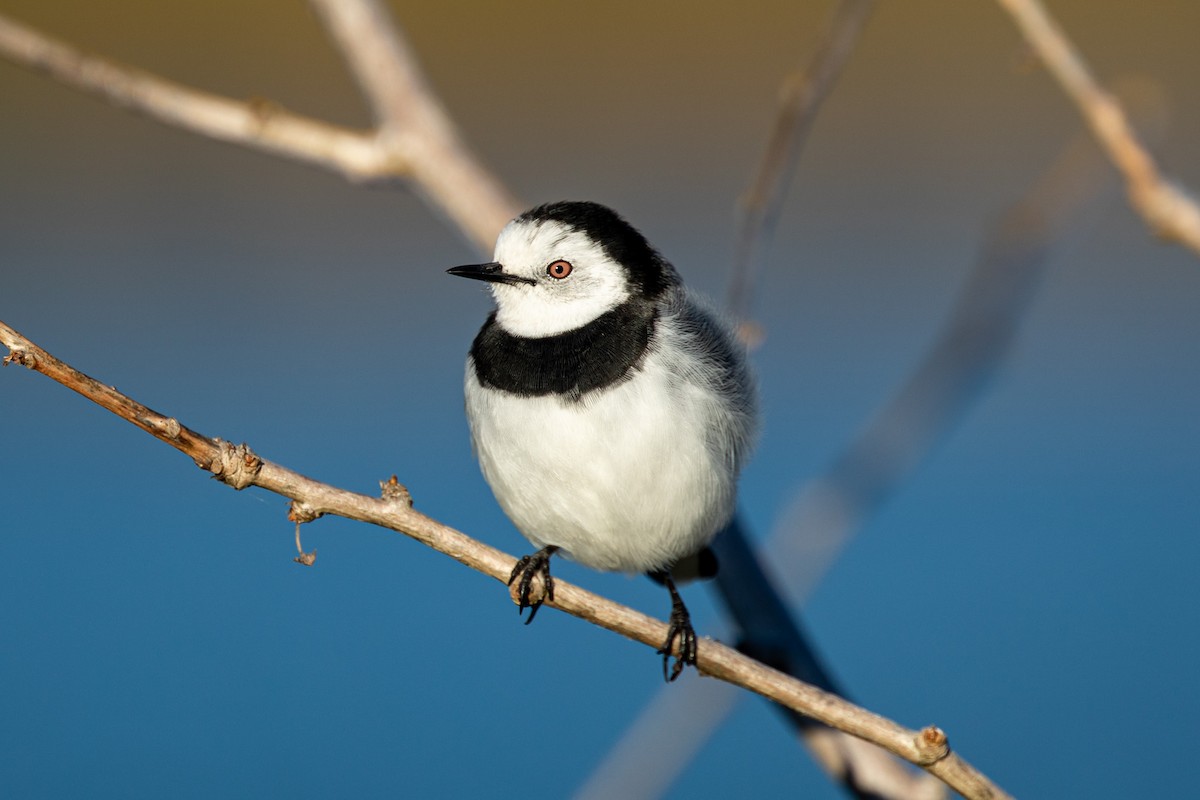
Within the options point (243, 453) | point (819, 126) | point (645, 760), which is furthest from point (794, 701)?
point (819, 126)

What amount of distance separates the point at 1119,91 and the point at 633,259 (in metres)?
0.90

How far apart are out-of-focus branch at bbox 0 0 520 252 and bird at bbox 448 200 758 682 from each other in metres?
0.29

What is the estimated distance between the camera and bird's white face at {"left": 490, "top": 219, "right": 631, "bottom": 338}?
7.41 feet

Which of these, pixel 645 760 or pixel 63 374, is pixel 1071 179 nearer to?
pixel 645 760

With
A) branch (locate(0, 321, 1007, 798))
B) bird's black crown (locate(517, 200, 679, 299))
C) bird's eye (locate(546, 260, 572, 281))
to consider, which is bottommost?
branch (locate(0, 321, 1007, 798))

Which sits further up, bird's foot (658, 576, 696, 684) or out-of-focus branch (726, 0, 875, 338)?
out-of-focus branch (726, 0, 875, 338)

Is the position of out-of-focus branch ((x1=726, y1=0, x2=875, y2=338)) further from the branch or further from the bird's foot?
the branch

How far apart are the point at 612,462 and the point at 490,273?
0.47m

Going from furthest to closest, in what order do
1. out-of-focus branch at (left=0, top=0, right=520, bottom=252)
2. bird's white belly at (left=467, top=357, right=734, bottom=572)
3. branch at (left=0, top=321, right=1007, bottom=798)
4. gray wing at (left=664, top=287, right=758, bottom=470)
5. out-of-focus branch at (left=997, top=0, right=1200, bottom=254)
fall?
out-of-focus branch at (left=0, top=0, right=520, bottom=252) < gray wing at (left=664, top=287, right=758, bottom=470) < bird's white belly at (left=467, top=357, right=734, bottom=572) < out-of-focus branch at (left=997, top=0, right=1200, bottom=254) < branch at (left=0, top=321, right=1007, bottom=798)

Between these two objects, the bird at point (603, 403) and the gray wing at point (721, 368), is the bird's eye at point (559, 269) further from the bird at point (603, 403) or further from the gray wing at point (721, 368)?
the gray wing at point (721, 368)

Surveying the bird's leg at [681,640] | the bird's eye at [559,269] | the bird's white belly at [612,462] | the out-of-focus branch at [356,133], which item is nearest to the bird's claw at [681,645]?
the bird's leg at [681,640]

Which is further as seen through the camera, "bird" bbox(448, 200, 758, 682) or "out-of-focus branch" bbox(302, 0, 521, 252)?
"out-of-focus branch" bbox(302, 0, 521, 252)

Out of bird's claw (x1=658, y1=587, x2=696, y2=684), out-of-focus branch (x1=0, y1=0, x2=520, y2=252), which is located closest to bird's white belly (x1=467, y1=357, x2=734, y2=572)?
bird's claw (x1=658, y1=587, x2=696, y2=684)

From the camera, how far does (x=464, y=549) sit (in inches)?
69.2
